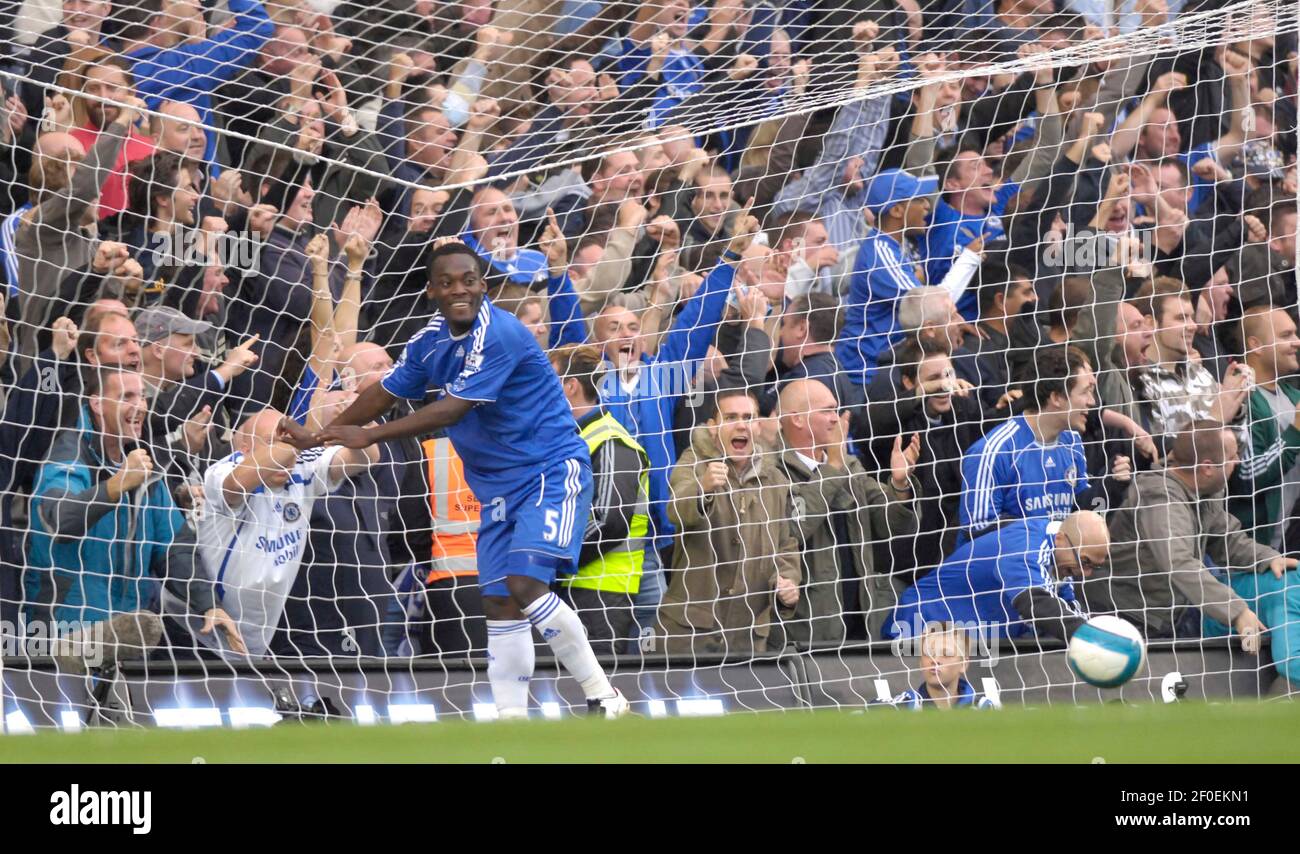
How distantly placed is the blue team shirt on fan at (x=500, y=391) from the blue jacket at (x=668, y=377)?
3.65ft

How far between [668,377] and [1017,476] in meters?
1.47

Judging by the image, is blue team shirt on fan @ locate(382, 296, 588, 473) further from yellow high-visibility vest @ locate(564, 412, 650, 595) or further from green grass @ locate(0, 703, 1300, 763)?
green grass @ locate(0, 703, 1300, 763)

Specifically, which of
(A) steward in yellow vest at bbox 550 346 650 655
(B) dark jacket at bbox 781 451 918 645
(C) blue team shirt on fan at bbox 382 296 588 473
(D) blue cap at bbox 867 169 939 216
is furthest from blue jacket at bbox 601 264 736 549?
(C) blue team shirt on fan at bbox 382 296 588 473

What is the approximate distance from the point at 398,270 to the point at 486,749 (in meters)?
4.00

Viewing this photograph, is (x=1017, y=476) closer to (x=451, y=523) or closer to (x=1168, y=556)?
(x=1168, y=556)

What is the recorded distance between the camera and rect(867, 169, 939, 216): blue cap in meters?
7.70

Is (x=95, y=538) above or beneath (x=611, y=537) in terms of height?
above

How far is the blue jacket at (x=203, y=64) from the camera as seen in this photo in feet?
21.8

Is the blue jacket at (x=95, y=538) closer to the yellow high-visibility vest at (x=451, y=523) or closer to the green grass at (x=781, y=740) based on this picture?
the yellow high-visibility vest at (x=451, y=523)

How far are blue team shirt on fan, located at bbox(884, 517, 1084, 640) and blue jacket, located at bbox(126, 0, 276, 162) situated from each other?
3.31m

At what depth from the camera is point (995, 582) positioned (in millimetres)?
6637

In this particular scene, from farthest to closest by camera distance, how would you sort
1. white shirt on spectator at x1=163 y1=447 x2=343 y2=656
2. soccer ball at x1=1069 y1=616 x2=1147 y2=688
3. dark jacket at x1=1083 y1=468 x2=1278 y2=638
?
dark jacket at x1=1083 y1=468 x2=1278 y2=638
white shirt on spectator at x1=163 y1=447 x2=343 y2=656
soccer ball at x1=1069 y1=616 x2=1147 y2=688

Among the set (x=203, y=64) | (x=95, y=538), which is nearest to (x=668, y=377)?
(x=203, y=64)

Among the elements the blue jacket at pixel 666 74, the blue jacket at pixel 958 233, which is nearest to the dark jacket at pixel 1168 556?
the blue jacket at pixel 958 233
